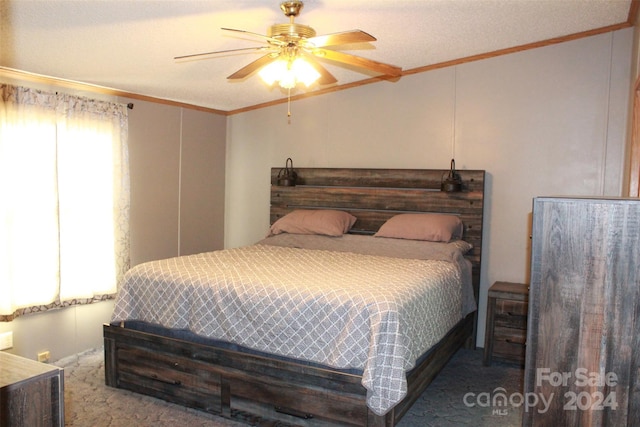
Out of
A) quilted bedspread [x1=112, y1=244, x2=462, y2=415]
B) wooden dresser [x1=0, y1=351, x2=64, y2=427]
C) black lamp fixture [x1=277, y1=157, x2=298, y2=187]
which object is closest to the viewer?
wooden dresser [x1=0, y1=351, x2=64, y2=427]

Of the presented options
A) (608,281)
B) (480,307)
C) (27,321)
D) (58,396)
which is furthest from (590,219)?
(27,321)

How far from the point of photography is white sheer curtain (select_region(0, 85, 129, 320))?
350 cm

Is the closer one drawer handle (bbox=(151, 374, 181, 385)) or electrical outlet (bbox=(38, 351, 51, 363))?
drawer handle (bbox=(151, 374, 181, 385))

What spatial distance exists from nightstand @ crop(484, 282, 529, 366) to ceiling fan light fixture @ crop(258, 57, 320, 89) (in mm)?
2201

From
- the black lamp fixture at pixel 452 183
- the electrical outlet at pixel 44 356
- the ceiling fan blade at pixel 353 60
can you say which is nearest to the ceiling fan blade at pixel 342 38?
the ceiling fan blade at pixel 353 60

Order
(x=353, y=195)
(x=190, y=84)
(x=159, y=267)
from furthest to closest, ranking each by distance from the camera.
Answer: (x=353, y=195) < (x=190, y=84) < (x=159, y=267)

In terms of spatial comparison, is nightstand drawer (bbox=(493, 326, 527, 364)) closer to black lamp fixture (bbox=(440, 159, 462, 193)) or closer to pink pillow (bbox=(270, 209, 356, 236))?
black lamp fixture (bbox=(440, 159, 462, 193))

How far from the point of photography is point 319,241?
4352mm

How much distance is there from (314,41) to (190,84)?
1.99 meters

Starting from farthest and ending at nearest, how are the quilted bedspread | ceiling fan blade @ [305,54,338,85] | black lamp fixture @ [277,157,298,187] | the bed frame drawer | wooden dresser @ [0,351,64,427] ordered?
black lamp fixture @ [277,157,298,187] → ceiling fan blade @ [305,54,338,85] → the bed frame drawer → the quilted bedspread → wooden dresser @ [0,351,64,427]

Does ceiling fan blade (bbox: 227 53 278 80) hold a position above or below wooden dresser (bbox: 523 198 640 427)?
above

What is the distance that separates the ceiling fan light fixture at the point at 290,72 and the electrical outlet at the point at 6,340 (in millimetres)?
2610

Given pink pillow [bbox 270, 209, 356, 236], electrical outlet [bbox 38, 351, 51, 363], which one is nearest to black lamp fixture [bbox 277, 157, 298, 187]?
pink pillow [bbox 270, 209, 356, 236]

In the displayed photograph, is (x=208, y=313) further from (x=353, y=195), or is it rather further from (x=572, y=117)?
(x=572, y=117)
